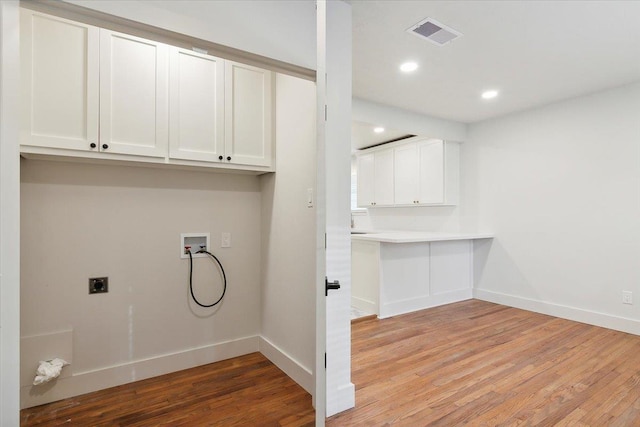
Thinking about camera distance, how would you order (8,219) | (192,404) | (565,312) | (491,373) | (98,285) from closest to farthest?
(8,219) → (192,404) → (98,285) → (491,373) → (565,312)

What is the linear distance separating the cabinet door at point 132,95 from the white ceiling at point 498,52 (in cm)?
132

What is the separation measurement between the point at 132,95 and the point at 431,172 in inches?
150

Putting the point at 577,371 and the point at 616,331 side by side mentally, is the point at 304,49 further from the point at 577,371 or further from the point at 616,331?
the point at 616,331

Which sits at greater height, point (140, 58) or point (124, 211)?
point (140, 58)

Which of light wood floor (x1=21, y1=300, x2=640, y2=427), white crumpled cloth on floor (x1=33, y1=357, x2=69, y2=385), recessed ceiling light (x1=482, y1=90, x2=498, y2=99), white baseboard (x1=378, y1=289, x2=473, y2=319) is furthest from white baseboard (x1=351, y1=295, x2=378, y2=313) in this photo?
white crumpled cloth on floor (x1=33, y1=357, x2=69, y2=385)

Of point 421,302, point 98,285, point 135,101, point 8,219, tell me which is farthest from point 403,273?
point 8,219

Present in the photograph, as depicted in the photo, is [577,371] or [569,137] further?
[569,137]

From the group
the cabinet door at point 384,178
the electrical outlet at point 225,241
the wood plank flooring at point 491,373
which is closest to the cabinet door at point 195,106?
the electrical outlet at point 225,241

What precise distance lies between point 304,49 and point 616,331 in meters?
3.92

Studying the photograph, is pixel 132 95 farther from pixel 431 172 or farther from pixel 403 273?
pixel 431 172

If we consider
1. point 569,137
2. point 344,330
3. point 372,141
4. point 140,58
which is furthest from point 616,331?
point 140,58

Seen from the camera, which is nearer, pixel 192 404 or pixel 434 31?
pixel 192 404

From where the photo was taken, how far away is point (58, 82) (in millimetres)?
1790

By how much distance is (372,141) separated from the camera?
5383 millimetres
